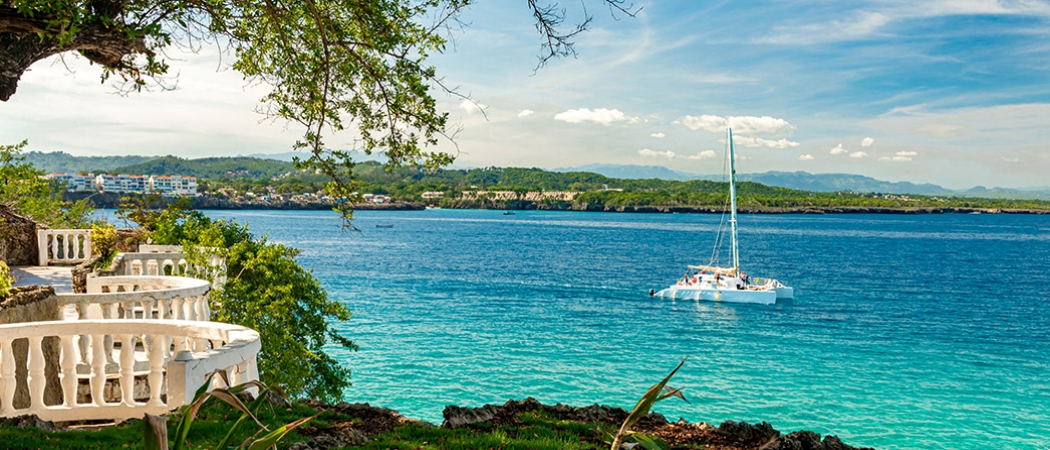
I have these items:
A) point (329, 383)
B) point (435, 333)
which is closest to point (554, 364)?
point (435, 333)

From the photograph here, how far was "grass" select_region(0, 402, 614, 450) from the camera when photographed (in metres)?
5.04

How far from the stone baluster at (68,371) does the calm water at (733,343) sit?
52.9 feet

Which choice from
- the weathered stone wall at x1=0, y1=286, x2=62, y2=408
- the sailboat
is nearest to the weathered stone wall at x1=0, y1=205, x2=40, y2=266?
the weathered stone wall at x1=0, y1=286, x2=62, y2=408

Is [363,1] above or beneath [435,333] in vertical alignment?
above

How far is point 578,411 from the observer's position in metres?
6.76

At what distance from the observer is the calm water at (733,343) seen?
78.6ft

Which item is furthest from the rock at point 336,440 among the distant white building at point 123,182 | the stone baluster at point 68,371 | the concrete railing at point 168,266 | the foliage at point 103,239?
the distant white building at point 123,182

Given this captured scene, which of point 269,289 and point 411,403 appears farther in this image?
point 411,403

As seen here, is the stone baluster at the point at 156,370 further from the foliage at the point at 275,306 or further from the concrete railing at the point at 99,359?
the foliage at the point at 275,306

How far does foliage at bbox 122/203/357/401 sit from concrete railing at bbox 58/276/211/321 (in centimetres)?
419

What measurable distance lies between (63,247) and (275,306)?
6966mm

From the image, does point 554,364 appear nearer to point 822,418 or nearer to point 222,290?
point 822,418

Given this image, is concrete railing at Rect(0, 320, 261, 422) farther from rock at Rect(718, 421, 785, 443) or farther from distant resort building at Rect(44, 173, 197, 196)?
distant resort building at Rect(44, 173, 197, 196)

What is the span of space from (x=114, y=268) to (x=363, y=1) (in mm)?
7055
